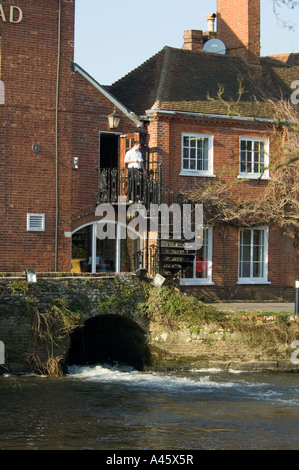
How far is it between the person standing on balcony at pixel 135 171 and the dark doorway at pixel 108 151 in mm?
2028

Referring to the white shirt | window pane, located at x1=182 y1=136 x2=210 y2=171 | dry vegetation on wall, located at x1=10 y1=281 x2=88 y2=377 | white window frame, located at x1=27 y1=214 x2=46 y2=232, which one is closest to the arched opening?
dry vegetation on wall, located at x1=10 y1=281 x2=88 y2=377

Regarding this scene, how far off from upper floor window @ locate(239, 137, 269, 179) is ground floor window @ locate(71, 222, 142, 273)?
4613 millimetres

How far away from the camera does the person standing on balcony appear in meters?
23.1

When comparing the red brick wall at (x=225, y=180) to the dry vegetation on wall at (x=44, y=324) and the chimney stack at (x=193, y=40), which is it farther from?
the dry vegetation on wall at (x=44, y=324)

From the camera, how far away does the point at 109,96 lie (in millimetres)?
24188

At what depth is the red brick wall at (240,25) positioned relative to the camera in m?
28.8

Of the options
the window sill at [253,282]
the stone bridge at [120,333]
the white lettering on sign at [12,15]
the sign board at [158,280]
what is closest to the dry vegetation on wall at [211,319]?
the stone bridge at [120,333]

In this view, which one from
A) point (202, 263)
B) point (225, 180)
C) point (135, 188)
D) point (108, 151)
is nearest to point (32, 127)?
point (135, 188)

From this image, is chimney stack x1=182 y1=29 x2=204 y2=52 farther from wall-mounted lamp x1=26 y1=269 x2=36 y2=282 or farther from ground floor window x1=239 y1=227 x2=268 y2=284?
wall-mounted lamp x1=26 y1=269 x2=36 y2=282

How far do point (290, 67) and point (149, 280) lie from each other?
12391 mm

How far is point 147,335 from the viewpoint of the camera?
20828 millimetres

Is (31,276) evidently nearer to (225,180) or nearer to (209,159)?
(209,159)

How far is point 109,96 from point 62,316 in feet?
25.8
